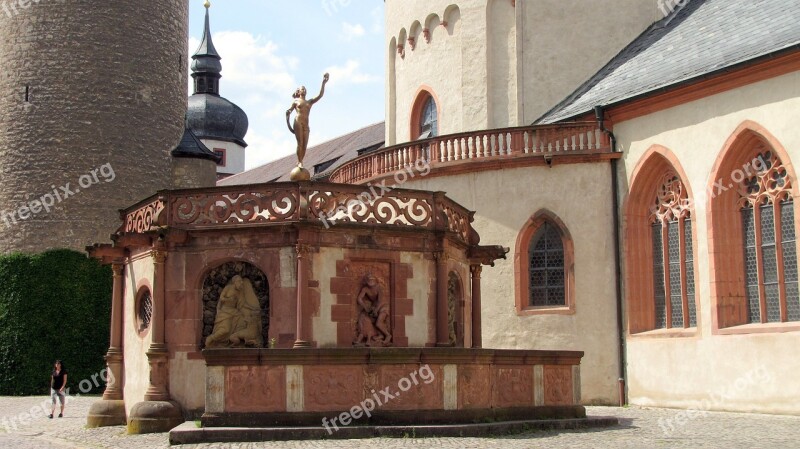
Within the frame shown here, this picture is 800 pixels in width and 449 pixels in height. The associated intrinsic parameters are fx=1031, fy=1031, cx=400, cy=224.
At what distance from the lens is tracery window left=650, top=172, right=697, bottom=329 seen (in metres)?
22.1

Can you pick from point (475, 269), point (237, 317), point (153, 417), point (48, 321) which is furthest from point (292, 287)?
point (48, 321)

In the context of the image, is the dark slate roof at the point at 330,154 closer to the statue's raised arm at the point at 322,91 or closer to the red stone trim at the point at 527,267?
the red stone trim at the point at 527,267

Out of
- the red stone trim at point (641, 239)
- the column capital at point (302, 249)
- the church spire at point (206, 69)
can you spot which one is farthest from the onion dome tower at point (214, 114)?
the column capital at point (302, 249)

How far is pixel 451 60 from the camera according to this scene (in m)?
30.4

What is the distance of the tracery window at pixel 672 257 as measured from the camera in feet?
72.5

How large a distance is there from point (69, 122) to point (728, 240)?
2277 centimetres

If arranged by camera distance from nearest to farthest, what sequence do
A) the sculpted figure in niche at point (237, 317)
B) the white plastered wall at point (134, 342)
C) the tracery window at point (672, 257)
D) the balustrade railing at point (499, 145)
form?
the sculpted figure in niche at point (237, 317), the white plastered wall at point (134, 342), the tracery window at point (672, 257), the balustrade railing at point (499, 145)

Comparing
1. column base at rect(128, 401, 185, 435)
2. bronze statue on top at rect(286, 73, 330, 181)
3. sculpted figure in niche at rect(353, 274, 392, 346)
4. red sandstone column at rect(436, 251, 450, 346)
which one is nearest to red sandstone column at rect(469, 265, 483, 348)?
red sandstone column at rect(436, 251, 450, 346)

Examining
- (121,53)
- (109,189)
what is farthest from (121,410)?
(121,53)

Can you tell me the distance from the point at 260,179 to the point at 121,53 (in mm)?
26049

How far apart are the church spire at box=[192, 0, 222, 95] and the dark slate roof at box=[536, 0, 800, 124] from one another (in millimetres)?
49305

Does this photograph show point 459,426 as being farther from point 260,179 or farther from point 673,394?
point 260,179

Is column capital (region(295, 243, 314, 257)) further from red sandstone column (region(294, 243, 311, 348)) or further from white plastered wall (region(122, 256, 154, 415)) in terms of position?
white plastered wall (region(122, 256, 154, 415))

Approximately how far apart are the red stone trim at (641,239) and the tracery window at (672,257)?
0.14 metres
